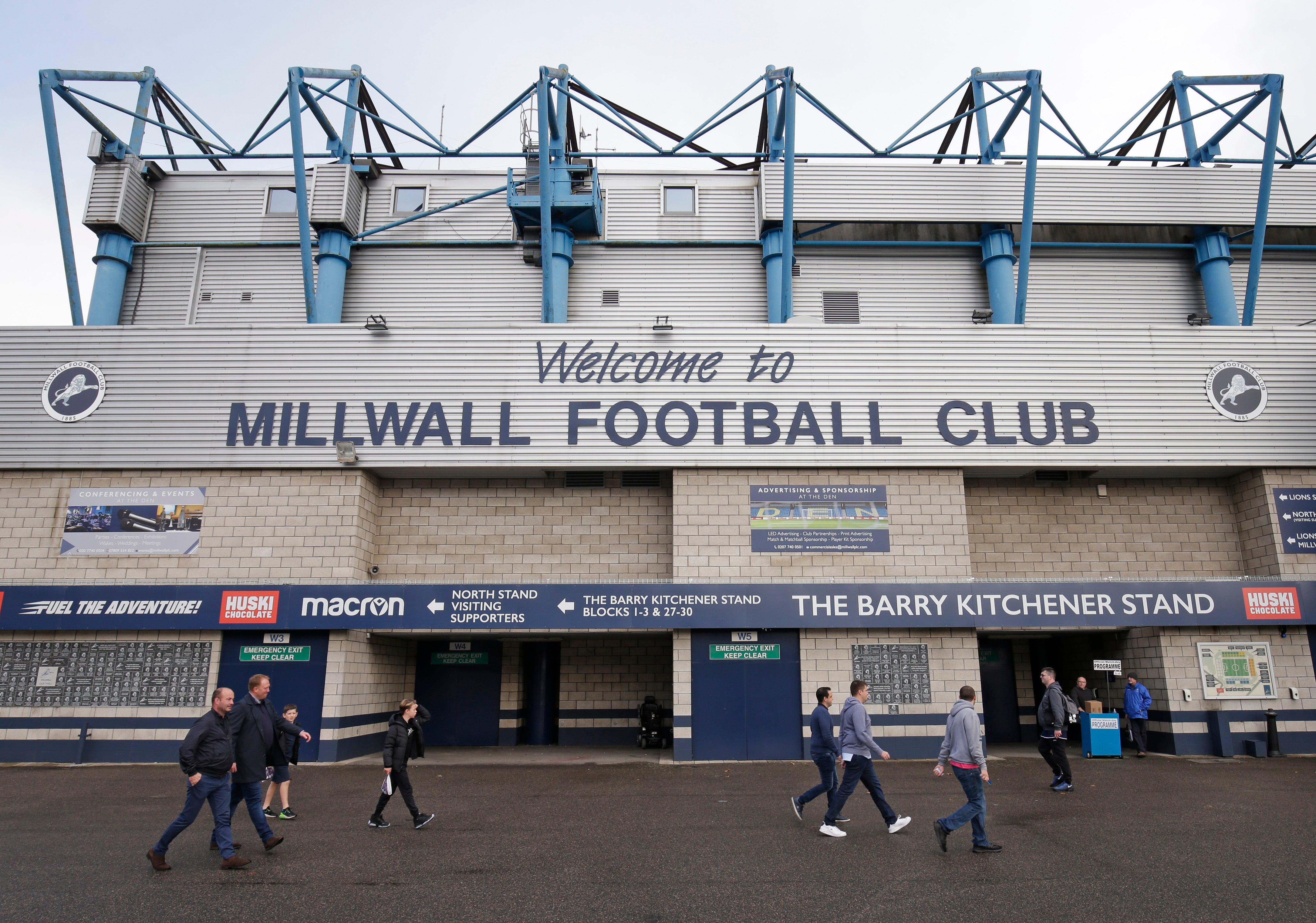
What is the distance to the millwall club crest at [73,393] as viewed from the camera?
17.9 meters

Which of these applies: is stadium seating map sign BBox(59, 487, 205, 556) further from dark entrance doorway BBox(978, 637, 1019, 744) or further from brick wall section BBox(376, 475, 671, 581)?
dark entrance doorway BBox(978, 637, 1019, 744)

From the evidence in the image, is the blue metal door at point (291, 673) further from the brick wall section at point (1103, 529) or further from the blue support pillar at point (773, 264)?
the brick wall section at point (1103, 529)

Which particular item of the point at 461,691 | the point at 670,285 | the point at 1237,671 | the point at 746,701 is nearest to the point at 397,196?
the point at 670,285

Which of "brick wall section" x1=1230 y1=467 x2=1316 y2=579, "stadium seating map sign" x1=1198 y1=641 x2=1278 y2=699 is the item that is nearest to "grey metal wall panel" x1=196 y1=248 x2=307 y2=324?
"stadium seating map sign" x1=1198 y1=641 x2=1278 y2=699

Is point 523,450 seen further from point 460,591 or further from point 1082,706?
point 1082,706

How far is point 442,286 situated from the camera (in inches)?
920

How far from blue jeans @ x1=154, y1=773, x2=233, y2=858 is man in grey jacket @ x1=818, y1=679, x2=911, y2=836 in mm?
6223

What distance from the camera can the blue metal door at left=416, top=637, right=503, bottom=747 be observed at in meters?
19.7

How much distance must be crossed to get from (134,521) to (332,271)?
28.4 ft

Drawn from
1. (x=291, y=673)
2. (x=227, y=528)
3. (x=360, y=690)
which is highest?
(x=227, y=528)

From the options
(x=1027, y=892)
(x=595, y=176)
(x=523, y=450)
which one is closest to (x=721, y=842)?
(x=1027, y=892)

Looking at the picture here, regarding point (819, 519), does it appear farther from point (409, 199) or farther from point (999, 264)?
point (409, 199)

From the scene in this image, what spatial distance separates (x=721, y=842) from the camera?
9117mm

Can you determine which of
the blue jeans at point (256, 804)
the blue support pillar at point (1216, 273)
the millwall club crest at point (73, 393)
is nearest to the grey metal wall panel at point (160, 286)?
the millwall club crest at point (73, 393)
